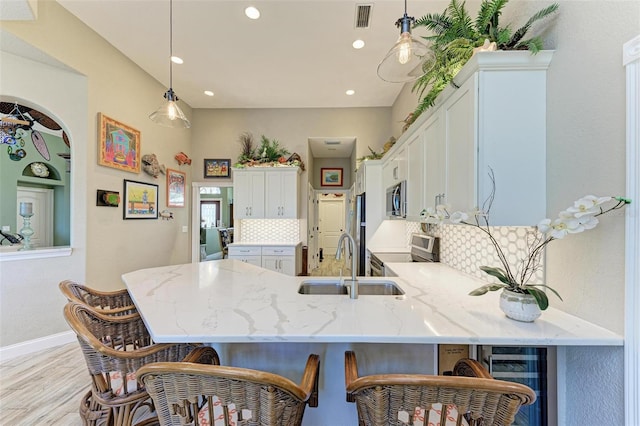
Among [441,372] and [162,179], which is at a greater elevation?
[162,179]

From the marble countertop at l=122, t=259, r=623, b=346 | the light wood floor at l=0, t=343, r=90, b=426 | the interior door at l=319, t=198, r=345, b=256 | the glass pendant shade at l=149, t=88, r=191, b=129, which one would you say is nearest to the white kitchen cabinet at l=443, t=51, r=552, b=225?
the marble countertop at l=122, t=259, r=623, b=346

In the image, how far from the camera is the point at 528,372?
4.38 ft

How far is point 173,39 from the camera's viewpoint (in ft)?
10.1

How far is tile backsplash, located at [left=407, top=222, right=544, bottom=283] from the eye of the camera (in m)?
1.51

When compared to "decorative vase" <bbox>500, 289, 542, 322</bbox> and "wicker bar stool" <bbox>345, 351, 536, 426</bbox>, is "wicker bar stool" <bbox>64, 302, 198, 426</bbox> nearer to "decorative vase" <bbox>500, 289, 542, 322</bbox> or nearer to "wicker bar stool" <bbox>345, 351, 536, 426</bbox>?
"wicker bar stool" <bbox>345, 351, 536, 426</bbox>

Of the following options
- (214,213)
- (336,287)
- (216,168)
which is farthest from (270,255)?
(214,213)

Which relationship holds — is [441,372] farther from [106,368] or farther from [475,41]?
[475,41]

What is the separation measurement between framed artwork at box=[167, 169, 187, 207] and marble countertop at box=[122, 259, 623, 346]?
→ 3.01 metres

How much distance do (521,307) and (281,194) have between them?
13.1 feet

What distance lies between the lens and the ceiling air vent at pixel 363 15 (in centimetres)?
253

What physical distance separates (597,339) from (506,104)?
1.12 m

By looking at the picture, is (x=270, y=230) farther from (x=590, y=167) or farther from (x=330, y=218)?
(x=590, y=167)

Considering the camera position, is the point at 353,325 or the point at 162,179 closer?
the point at 353,325

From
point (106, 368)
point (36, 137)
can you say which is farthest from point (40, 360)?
point (36, 137)
